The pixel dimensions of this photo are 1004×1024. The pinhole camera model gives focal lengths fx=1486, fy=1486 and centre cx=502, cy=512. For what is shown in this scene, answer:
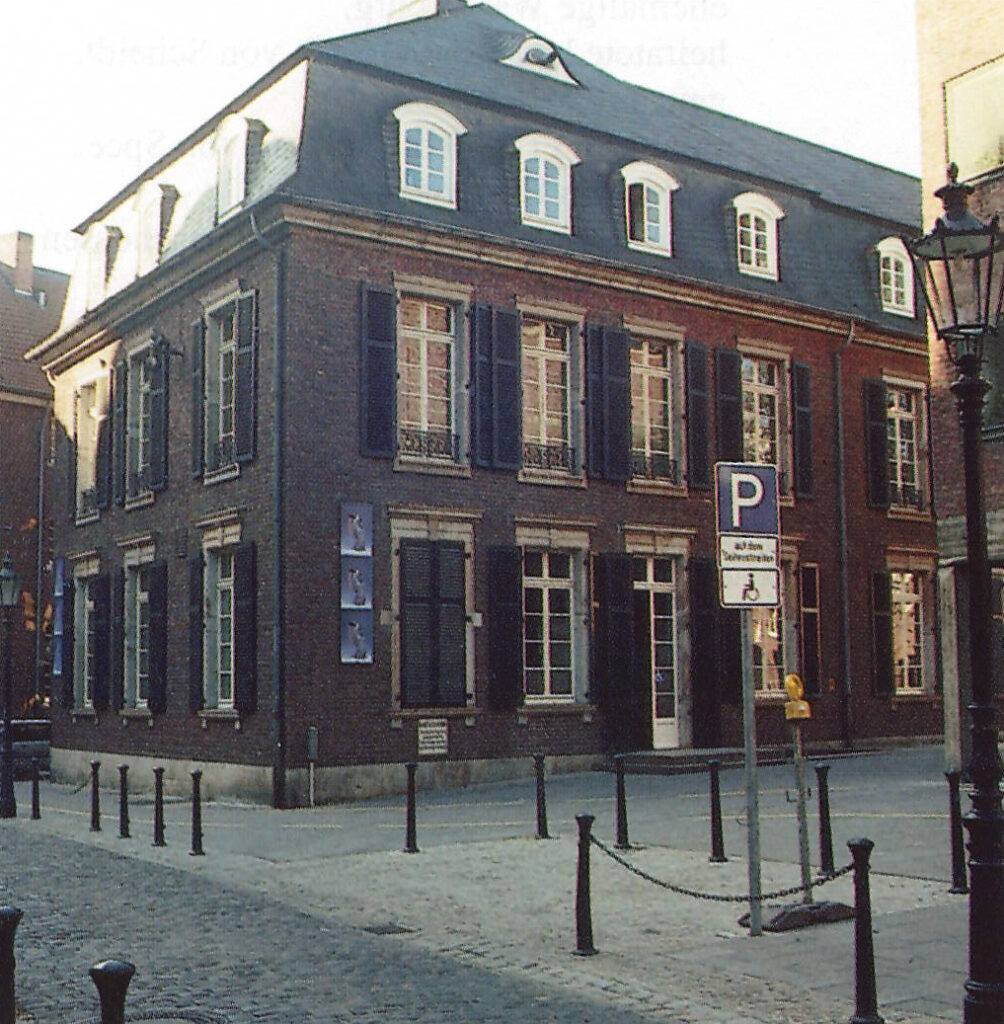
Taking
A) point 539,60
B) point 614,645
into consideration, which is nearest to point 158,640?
point 614,645

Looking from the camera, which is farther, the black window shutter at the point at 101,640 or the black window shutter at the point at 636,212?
the black window shutter at the point at 101,640

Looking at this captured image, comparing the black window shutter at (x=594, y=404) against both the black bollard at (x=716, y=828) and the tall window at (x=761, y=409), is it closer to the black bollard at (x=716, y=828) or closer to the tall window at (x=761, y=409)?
the tall window at (x=761, y=409)

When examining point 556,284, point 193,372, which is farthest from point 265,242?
point 556,284

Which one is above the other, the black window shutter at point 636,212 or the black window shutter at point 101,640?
the black window shutter at point 636,212

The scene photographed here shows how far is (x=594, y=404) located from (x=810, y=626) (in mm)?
5868

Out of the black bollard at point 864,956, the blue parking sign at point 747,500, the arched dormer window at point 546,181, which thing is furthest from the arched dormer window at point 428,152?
the black bollard at point 864,956

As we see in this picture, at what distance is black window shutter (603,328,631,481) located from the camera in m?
23.0

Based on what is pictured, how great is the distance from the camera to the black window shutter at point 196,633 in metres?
21.9

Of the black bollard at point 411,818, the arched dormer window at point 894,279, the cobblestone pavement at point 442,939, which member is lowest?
the cobblestone pavement at point 442,939

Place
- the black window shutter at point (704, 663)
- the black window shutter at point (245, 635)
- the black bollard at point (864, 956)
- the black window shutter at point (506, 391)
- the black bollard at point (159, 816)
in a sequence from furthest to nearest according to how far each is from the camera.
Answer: the black window shutter at point (704, 663), the black window shutter at point (506, 391), the black window shutter at point (245, 635), the black bollard at point (159, 816), the black bollard at point (864, 956)

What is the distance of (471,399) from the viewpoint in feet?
70.5

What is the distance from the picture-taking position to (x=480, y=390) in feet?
70.7

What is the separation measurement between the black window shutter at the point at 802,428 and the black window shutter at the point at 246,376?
9.95 metres

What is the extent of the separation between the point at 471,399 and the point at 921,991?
1489 centimetres
